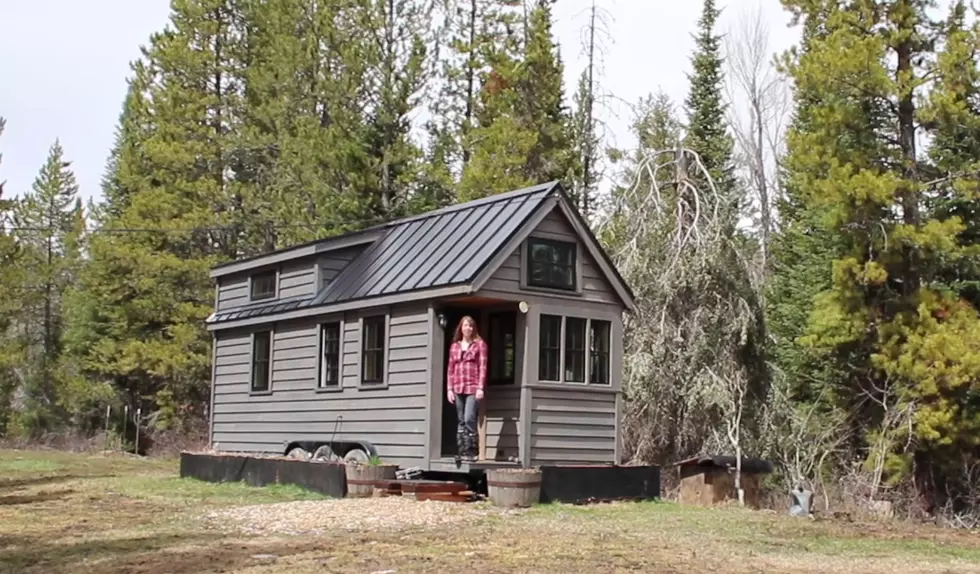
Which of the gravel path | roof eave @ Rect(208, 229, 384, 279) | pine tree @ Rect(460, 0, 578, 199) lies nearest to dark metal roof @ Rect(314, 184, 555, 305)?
roof eave @ Rect(208, 229, 384, 279)

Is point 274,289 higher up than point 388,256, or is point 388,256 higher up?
point 388,256

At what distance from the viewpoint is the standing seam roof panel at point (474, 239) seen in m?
13.7

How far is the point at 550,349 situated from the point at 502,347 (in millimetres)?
750

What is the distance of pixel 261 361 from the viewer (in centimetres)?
1767

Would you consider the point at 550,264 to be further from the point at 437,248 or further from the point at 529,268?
the point at 437,248

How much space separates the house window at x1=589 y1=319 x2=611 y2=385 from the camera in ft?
48.4

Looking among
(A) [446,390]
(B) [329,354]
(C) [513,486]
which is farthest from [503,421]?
(B) [329,354]

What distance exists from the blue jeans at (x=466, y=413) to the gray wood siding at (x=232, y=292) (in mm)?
6410

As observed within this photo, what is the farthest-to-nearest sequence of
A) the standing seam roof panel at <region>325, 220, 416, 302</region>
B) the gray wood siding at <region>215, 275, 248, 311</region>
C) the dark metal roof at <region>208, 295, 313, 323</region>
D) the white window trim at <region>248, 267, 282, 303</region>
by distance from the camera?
the gray wood siding at <region>215, 275, 248, 311</region>, the white window trim at <region>248, 267, 282, 303</region>, the dark metal roof at <region>208, 295, 313, 323</region>, the standing seam roof panel at <region>325, 220, 416, 302</region>

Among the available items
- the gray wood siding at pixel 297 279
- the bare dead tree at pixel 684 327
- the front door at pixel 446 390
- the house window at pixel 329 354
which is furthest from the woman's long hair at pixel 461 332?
the bare dead tree at pixel 684 327

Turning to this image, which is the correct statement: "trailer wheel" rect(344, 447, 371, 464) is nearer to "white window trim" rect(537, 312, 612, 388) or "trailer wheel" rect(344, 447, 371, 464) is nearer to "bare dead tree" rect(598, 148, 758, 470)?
"white window trim" rect(537, 312, 612, 388)

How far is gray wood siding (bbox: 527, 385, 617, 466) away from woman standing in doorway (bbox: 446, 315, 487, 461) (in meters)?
0.81

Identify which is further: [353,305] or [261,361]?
[261,361]

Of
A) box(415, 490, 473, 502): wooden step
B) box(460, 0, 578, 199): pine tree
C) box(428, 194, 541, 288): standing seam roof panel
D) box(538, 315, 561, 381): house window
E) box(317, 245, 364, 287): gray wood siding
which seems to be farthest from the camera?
box(460, 0, 578, 199): pine tree
